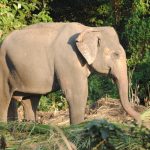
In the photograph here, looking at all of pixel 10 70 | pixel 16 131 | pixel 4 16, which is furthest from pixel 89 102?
pixel 16 131

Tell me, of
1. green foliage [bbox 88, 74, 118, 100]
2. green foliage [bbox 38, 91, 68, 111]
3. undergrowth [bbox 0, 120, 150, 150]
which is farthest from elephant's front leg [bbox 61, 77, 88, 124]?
undergrowth [bbox 0, 120, 150, 150]

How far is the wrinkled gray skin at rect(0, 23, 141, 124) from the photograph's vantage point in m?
7.60

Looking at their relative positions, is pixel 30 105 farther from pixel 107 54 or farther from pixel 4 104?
pixel 107 54

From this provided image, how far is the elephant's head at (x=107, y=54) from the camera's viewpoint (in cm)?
763

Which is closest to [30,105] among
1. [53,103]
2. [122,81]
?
[122,81]

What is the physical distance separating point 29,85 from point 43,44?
53 centimetres

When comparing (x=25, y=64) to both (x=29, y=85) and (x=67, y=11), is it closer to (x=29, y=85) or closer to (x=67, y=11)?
(x=29, y=85)

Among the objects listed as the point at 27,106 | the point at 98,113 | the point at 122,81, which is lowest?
the point at 98,113

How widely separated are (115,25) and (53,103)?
2.72 metres

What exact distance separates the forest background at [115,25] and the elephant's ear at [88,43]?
9.44ft

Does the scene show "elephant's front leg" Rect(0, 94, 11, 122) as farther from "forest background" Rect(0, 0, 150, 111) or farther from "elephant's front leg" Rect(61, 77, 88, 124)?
"forest background" Rect(0, 0, 150, 111)

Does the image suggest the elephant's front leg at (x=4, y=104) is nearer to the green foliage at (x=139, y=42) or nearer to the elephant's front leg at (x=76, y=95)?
the elephant's front leg at (x=76, y=95)

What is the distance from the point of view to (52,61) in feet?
25.3

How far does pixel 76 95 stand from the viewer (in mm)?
7629
